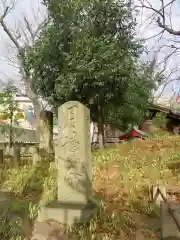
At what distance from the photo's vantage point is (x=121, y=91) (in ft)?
61.9

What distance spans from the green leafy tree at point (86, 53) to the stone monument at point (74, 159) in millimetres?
9653

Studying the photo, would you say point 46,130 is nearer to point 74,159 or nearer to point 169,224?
point 74,159

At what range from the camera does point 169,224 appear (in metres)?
5.48

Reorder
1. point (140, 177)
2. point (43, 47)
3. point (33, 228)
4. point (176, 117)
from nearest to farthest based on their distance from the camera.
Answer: point (33, 228) < point (140, 177) < point (43, 47) < point (176, 117)

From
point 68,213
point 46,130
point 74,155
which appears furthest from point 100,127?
point 68,213

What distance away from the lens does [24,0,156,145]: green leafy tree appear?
55.9 ft

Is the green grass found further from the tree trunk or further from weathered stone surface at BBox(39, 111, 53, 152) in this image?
weathered stone surface at BBox(39, 111, 53, 152)

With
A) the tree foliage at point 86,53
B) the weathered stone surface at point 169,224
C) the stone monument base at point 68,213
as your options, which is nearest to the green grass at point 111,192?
the stone monument base at point 68,213

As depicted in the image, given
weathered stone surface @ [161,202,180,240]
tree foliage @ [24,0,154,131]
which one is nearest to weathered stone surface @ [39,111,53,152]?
tree foliage @ [24,0,154,131]

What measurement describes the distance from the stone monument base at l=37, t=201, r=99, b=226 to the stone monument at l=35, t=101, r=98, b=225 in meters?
0.09

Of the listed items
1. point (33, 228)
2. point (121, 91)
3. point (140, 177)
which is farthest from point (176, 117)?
point (33, 228)

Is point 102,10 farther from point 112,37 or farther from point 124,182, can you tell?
point 124,182

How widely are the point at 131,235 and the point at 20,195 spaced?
12.7ft

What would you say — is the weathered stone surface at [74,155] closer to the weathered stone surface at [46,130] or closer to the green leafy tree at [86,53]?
the green leafy tree at [86,53]
